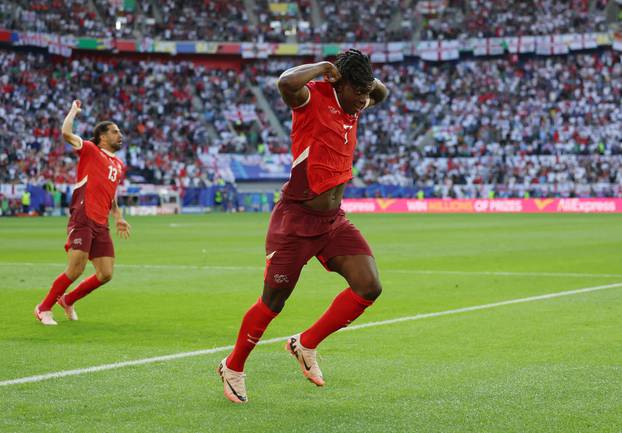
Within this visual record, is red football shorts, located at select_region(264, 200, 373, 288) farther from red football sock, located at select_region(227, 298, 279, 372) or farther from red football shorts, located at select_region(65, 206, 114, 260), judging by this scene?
red football shorts, located at select_region(65, 206, 114, 260)

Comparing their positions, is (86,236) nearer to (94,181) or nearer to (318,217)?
(94,181)

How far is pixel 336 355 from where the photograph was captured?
8875 mm

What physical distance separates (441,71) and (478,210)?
17.0 metres

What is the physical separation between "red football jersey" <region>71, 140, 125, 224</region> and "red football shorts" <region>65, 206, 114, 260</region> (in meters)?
0.07

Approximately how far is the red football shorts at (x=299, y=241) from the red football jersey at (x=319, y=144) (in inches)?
6.0

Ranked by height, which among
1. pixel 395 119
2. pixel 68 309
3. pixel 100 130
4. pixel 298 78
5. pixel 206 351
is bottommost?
pixel 395 119

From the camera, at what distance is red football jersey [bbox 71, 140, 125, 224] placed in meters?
11.7

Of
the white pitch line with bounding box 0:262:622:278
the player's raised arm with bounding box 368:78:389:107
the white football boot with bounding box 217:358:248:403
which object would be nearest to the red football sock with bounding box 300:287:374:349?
the white football boot with bounding box 217:358:248:403

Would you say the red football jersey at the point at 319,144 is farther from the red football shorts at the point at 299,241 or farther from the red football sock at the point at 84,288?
the red football sock at the point at 84,288

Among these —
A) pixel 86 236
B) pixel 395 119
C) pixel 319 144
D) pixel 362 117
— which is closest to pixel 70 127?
pixel 86 236

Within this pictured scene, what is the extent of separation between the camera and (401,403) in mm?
6715

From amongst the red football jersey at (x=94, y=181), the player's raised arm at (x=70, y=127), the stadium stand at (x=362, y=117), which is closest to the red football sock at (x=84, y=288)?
the red football jersey at (x=94, y=181)

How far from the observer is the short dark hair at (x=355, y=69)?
7.09 metres

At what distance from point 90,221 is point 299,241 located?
195 inches
